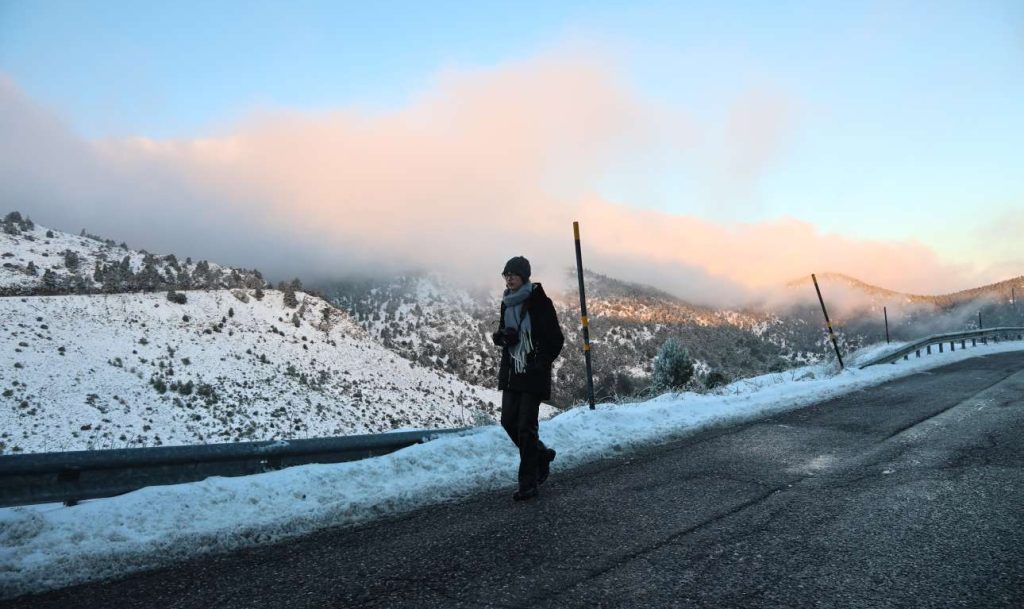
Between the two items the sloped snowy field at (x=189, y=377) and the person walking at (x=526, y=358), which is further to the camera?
the sloped snowy field at (x=189, y=377)

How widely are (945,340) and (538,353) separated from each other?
27162mm

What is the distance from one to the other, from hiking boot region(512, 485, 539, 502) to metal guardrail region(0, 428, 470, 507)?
1.88 meters

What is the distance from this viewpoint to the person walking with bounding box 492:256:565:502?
5578mm

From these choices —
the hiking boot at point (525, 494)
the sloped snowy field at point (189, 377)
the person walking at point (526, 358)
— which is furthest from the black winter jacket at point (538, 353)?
the sloped snowy field at point (189, 377)

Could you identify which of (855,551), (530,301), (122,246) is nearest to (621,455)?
(530,301)

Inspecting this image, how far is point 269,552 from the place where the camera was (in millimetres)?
4023

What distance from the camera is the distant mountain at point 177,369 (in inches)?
1405

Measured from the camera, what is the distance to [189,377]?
152 feet

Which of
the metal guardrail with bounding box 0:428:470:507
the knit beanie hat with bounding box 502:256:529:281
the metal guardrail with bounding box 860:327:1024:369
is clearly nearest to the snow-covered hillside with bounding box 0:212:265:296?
the metal guardrail with bounding box 0:428:470:507

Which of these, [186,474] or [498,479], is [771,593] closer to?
[498,479]

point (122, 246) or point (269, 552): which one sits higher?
point (122, 246)

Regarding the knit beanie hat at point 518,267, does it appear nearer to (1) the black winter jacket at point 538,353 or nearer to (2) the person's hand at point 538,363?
(1) the black winter jacket at point 538,353

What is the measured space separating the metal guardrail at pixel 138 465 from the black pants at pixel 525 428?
1.68 metres

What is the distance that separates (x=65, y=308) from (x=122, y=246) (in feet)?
82.6
